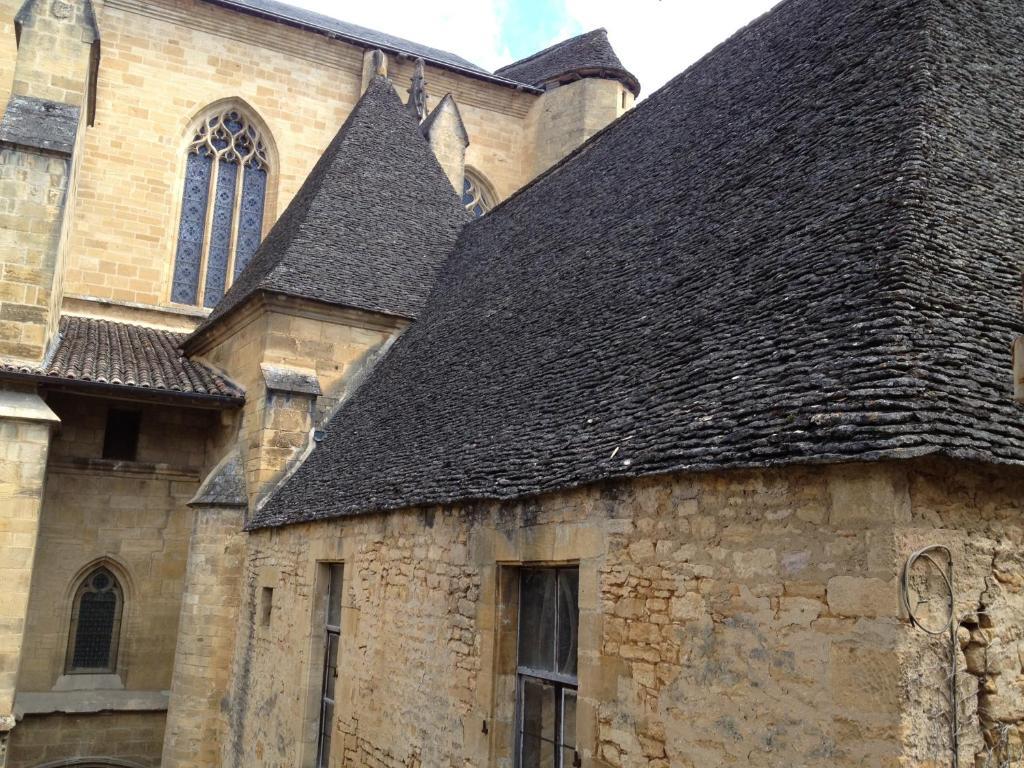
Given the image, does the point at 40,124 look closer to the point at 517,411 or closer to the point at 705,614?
the point at 517,411

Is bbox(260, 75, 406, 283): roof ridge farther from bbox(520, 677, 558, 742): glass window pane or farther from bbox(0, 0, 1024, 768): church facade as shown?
Result: bbox(520, 677, 558, 742): glass window pane

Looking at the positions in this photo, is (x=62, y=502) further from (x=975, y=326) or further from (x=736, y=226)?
(x=975, y=326)

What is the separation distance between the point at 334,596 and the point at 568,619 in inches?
157

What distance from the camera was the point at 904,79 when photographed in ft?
21.6

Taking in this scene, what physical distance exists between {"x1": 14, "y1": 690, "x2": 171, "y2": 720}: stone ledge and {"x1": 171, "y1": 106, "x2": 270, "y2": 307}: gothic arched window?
23.5ft

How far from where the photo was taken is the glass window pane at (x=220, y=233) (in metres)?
17.0

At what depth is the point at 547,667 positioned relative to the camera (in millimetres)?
6219

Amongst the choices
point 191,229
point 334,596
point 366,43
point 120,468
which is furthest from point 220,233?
point 334,596

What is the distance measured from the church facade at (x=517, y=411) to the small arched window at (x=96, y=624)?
1.6 inches

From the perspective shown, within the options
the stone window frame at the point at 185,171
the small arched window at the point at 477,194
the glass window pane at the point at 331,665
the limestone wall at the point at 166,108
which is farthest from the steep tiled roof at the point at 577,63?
the glass window pane at the point at 331,665

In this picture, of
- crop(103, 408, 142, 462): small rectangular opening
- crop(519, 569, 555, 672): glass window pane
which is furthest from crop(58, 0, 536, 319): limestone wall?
crop(519, 569, 555, 672): glass window pane

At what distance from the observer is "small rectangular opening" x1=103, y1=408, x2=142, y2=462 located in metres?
12.8

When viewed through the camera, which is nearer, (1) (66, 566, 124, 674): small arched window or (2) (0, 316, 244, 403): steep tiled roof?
(2) (0, 316, 244, 403): steep tiled roof

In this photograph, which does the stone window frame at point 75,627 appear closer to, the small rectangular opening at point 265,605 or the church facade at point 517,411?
the church facade at point 517,411
